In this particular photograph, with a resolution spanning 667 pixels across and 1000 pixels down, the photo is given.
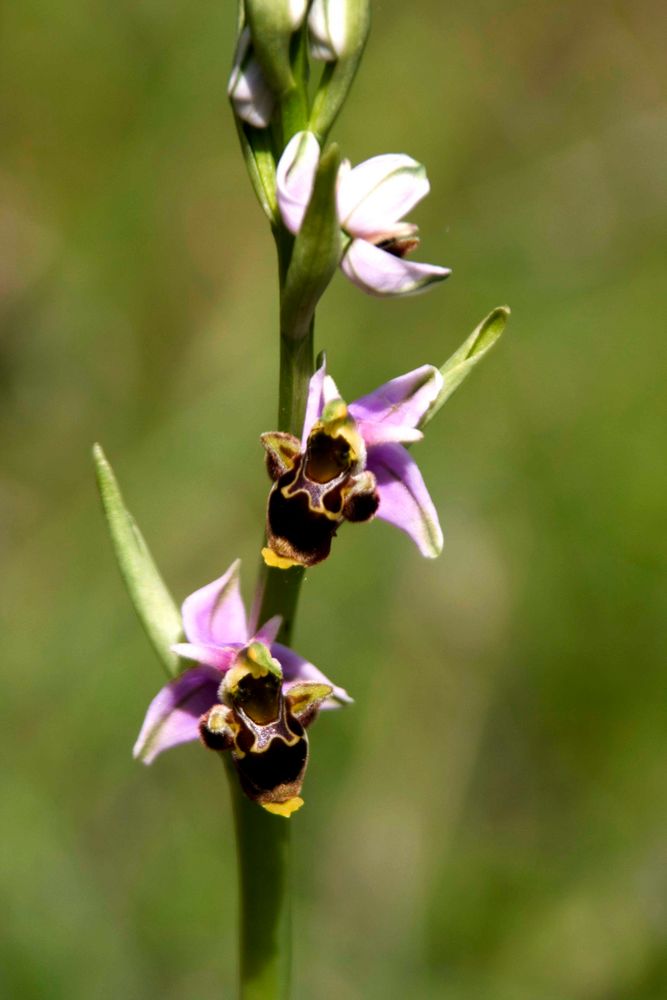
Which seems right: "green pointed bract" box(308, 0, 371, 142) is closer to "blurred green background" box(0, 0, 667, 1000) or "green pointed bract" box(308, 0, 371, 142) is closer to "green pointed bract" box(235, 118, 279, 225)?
"green pointed bract" box(235, 118, 279, 225)

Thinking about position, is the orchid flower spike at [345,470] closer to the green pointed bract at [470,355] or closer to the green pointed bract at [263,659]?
the green pointed bract at [470,355]

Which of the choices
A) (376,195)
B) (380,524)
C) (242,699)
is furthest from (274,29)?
(380,524)

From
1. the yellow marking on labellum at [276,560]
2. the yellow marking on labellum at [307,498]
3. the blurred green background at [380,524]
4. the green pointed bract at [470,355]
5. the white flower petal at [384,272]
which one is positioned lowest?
the blurred green background at [380,524]

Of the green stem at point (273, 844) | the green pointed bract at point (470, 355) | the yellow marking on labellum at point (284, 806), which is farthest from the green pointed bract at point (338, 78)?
the yellow marking on labellum at point (284, 806)

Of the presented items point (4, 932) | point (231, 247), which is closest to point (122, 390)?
point (231, 247)

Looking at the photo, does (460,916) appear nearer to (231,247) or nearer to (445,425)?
(445,425)

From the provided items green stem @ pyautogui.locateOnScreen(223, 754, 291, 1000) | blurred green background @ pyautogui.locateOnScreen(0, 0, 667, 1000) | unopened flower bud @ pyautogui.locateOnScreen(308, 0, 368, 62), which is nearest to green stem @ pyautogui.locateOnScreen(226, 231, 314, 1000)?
green stem @ pyautogui.locateOnScreen(223, 754, 291, 1000)
